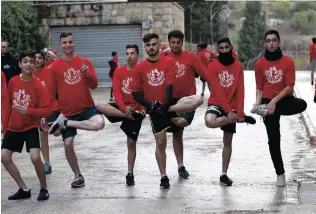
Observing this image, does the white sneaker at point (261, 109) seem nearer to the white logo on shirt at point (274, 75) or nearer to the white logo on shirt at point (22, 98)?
the white logo on shirt at point (274, 75)

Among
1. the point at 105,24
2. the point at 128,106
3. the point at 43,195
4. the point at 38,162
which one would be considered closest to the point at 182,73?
the point at 128,106

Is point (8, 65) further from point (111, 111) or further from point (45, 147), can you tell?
point (111, 111)

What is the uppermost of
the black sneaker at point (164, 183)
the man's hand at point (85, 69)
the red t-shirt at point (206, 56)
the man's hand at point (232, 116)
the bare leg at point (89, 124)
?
the man's hand at point (85, 69)

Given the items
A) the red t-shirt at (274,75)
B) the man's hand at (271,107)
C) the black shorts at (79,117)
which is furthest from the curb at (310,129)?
the black shorts at (79,117)

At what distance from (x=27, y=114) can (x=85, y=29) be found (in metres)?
24.9

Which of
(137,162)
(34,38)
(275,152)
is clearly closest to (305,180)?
(275,152)

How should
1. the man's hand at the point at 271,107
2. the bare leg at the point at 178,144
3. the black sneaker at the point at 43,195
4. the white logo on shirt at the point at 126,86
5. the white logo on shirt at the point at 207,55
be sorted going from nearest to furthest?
Result: 1. the black sneaker at the point at 43,195
2. the man's hand at the point at 271,107
3. the white logo on shirt at the point at 126,86
4. the bare leg at the point at 178,144
5. the white logo on shirt at the point at 207,55

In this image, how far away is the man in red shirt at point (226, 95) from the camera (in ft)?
29.8

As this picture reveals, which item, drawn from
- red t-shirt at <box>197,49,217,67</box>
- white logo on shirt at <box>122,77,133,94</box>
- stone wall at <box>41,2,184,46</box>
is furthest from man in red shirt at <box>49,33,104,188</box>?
stone wall at <box>41,2,184,46</box>

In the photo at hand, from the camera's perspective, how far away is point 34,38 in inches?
1267

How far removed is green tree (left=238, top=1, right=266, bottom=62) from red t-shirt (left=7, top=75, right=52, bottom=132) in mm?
70218

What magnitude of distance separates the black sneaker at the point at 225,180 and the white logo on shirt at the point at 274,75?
1303mm

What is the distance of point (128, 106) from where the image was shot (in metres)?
9.49

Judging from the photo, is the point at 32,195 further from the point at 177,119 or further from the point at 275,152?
the point at 275,152
